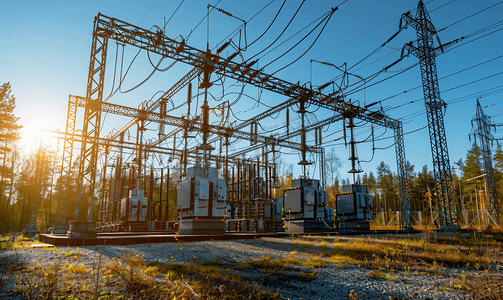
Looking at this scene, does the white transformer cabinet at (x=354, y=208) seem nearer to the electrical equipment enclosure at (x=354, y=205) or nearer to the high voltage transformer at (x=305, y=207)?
the electrical equipment enclosure at (x=354, y=205)

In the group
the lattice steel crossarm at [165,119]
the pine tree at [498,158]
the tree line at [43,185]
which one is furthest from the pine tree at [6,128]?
the pine tree at [498,158]

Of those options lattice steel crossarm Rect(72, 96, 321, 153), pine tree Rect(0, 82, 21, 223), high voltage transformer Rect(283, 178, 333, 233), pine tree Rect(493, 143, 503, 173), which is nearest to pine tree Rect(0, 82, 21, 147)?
pine tree Rect(0, 82, 21, 223)

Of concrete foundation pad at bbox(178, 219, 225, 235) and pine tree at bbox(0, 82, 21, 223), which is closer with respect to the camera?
concrete foundation pad at bbox(178, 219, 225, 235)

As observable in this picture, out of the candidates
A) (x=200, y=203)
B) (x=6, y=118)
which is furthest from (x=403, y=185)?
(x=6, y=118)

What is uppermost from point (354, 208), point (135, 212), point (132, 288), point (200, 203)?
point (200, 203)

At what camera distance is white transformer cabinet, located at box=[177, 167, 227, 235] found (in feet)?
46.8

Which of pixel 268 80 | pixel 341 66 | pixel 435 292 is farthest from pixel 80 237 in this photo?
pixel 341 66

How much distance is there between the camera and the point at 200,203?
14500mm

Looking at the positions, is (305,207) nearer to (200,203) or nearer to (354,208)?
(354,208)

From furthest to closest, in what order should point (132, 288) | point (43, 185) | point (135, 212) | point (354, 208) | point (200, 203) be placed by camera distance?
1. point (43, 185)
2. point (135, 212)
3. point (354, 208)
4. point (200, 203)
5. point (132, 288)

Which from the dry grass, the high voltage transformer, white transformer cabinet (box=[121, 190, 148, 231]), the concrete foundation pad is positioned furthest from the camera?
white transformer cabinet (box=[121, 190, 148, 231])

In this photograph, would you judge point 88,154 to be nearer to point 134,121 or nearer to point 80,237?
point 80,237

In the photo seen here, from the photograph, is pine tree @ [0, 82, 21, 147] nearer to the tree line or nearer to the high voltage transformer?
the tree line

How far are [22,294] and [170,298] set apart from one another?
2.05 metres
